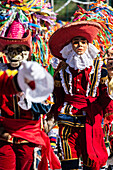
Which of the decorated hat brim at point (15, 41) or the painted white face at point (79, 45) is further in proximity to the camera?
the painted white face at point (79, 45)

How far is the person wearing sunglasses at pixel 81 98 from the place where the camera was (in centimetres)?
485

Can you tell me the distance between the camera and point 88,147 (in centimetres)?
479

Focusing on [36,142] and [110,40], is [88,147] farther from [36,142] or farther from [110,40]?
[110,40]

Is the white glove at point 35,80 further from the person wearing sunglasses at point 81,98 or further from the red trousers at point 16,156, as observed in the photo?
the person wearing sunglasses at point 81,98

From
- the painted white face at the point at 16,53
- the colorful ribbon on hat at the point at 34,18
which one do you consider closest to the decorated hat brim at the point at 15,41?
the painted white face at the point at 16,53

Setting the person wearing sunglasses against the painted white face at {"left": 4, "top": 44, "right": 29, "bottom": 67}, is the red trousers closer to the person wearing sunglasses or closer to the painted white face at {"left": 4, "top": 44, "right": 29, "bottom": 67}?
the person wearing sunglasses

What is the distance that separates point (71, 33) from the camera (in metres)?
5.04

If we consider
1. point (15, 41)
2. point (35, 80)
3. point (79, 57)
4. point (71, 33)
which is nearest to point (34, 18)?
point (71, 33)

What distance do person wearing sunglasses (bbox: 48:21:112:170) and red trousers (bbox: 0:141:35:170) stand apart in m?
0.57

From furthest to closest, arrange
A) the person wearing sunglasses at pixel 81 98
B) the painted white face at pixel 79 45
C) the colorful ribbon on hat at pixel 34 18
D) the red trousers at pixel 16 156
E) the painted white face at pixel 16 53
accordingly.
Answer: the colorful ribbon on hat at pixel 34 18
the painted white face at pixel 79 45
the person wearing sunglasses at pixel 81 98
the painted white face at pixel 16 53
the red trousers at pixel 16 156

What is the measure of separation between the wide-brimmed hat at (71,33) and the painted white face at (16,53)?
1.59 feet

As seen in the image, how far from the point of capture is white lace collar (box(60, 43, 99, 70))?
4934 millimetres

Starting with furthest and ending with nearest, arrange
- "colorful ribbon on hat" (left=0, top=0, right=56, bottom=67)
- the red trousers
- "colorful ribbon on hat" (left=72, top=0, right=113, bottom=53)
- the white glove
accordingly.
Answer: "colorful ribbon on hat" (left=72, top=0, right=113, bottom=53), "colorful ribbon on hat" (left=0, top=0, right=56, bottom=67), the red trousers, the white glove

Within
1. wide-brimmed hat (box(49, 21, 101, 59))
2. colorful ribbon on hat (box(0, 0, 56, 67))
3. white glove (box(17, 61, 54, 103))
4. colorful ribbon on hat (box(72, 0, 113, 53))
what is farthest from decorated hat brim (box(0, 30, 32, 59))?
colorful ribbon on hat (box(72, 0, 113, 53))
